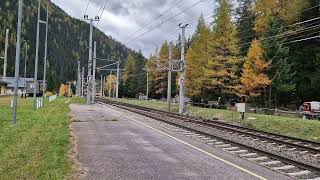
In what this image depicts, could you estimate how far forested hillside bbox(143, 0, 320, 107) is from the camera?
174 ft

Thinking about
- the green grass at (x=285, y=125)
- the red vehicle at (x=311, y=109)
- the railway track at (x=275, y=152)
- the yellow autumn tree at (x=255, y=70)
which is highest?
the yellow autumn tree at (x=255, y=70)

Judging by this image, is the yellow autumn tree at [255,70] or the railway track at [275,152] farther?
the yellow autumn tree at [255,70]

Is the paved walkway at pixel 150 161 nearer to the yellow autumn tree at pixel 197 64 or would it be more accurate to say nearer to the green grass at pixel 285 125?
the green grass at pixel 285 125

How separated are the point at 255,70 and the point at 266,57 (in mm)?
1952

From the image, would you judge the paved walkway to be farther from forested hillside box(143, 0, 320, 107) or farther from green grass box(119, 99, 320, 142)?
forested hillside box(143, 0, 320, 107)

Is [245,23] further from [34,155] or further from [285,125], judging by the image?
[34,155]

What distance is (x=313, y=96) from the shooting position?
5931 centimetres

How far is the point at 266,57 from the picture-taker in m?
53.3

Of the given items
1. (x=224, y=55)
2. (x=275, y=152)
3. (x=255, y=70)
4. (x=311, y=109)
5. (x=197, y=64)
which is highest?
(x=224, y=55)

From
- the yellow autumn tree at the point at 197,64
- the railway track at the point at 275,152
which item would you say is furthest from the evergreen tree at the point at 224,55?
the railway track at the point at 275,152

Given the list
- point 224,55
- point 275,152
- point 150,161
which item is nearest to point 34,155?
point 150,161

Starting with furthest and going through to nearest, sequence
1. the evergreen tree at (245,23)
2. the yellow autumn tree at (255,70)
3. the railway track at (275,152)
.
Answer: the evergreen tree at (245,23) → the yellow autumn tree at (255,70) → the railway track at (275,152)

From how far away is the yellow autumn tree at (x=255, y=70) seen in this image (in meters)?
52.4

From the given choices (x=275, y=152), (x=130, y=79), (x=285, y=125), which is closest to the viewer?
(x=275, y=152)
